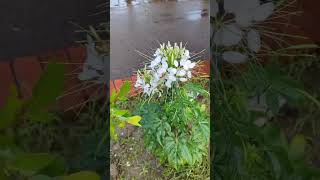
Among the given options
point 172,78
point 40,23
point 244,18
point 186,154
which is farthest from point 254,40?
point 186,154

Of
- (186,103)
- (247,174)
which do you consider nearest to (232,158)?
(247,174)

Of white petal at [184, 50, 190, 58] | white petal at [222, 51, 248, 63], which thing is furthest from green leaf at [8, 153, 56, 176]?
white petal at [184, 50, 190, 58]

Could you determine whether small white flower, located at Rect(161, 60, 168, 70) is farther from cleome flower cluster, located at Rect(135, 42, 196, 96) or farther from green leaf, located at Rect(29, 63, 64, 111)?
green leaf, located at Rect(29, 63, 64, 111)

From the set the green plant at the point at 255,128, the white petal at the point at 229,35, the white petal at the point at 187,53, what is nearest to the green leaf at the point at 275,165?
the green plant at the point at 255,128

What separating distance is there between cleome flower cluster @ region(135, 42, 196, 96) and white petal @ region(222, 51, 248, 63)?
41cm

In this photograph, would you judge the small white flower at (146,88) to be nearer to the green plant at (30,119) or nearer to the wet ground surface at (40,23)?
the wet ground surface at (40,23)

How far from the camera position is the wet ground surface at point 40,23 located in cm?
25

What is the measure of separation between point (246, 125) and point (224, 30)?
0.08 meters

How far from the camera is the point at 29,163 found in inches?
6.1

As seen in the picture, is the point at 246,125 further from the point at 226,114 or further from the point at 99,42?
the point at 99,42

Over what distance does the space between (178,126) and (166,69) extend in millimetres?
295

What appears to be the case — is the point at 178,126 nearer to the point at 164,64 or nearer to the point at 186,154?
the point at 186,154

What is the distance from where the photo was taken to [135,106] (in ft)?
2.31

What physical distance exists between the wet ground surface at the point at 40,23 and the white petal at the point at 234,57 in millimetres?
105
